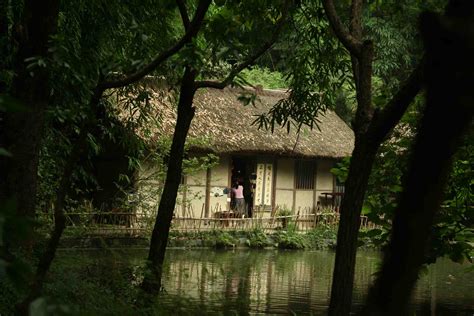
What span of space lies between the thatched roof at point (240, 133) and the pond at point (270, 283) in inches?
133

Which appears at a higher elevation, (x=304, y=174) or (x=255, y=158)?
(x=255, y=158)

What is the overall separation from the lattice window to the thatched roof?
775 millimetres

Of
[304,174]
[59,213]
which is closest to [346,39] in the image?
[59,213]

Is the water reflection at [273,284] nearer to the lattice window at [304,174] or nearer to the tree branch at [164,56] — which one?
the tree branch at [164,56]

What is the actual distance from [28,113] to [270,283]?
966 centimetres

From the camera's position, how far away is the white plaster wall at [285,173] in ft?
78.1

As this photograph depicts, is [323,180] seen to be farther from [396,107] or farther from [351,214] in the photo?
[396,107]

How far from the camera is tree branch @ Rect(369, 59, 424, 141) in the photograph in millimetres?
4774

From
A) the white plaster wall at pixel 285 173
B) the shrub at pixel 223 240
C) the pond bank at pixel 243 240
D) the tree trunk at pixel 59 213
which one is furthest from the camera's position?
the white plaster wall at pixel 285 173

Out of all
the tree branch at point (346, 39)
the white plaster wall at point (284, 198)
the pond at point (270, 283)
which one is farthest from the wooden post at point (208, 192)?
the tree branch at point (346, 39)

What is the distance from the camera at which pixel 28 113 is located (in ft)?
18.1

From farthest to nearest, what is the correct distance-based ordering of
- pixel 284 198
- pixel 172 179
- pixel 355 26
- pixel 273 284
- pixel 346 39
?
pixel 284 198, pixel 273 284, pixel 172 179, pixel 355 26, pixel 346 39

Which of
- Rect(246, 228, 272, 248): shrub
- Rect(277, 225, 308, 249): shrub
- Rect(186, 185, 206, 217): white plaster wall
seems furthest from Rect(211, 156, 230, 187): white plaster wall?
Rect(277, 225, 308, 249): shrub

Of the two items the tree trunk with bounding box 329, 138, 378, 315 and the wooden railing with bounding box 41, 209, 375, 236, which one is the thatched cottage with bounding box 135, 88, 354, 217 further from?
the tree trunk with bounding box 329, 138, 378, 315
